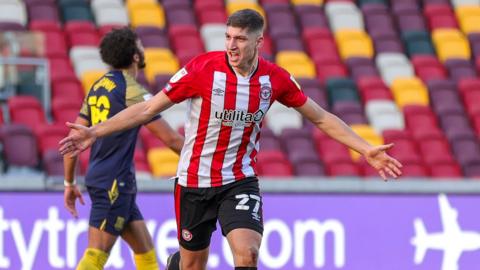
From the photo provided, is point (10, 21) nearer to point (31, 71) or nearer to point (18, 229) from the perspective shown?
point (31, 71)

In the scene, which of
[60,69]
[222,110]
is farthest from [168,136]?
[60,69]

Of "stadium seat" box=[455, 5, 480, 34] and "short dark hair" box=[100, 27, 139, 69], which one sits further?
"stadium seat" box=[455, 5, 480, 34]

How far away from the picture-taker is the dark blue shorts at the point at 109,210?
714 cm

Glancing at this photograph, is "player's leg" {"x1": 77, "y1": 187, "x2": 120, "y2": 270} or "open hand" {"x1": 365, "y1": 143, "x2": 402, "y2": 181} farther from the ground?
"open hand" {"x1": 365, "y1": 143, "x2": 402, "y2": 181}

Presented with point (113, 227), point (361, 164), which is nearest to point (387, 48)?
point (361, 164)

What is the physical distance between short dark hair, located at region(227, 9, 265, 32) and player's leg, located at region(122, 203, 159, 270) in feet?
5.89

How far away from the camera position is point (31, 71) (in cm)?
1138

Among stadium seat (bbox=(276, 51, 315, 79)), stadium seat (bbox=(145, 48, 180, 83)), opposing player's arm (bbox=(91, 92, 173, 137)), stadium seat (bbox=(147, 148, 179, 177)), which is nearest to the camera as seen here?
opposing player's arm (bbox=(91, 92, 173, 137))

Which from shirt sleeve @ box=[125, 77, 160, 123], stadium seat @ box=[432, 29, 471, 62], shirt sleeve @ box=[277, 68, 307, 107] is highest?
stadium seat @ box=[432, 29, 471, 62]

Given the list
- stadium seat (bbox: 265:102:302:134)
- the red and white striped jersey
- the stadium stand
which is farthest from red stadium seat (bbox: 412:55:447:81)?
the red and white striped jersey

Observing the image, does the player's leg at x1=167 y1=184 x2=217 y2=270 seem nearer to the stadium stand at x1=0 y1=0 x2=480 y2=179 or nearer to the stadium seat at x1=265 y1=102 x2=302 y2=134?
the stadium stand at x1=0 y1=0 x2=480 y2=179

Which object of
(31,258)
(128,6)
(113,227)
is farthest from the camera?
(128,6)

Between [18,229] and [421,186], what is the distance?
130 inches

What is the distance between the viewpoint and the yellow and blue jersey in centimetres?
708
